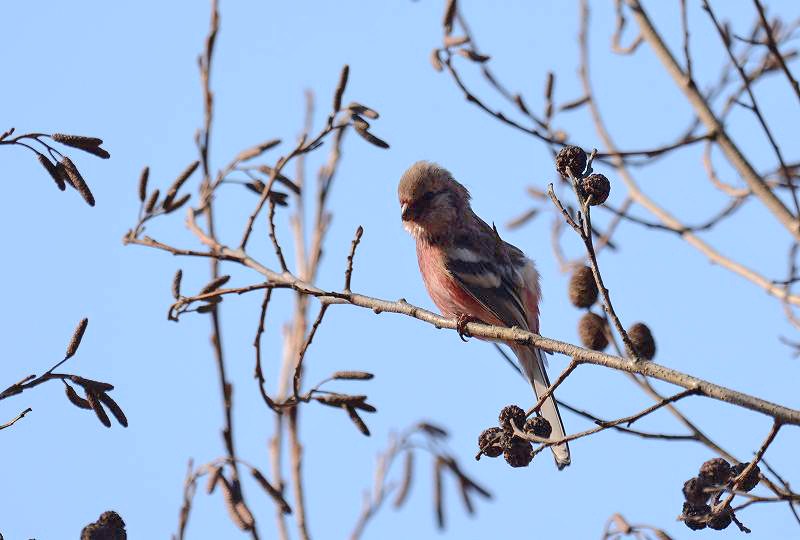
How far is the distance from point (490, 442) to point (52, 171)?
1516mm

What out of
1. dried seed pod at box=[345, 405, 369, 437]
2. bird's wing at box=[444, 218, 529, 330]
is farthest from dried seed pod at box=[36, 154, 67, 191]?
bird's wing at box=[444, 218, 529, 330]

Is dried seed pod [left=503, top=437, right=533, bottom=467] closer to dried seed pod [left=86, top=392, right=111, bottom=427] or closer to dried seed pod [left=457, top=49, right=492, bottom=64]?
dried seed pod [left=86, top=392, right=111, bottom=427]

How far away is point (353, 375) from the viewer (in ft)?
11.1

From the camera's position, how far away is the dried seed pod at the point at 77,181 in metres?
3.11

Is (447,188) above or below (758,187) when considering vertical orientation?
above

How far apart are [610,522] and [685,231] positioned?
1729 millimetres

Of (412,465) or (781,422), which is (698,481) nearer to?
(781,422)

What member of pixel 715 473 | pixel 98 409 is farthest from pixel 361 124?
pixel 715 473

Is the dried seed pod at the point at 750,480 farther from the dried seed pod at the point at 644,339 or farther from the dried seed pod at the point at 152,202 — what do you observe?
the dried seed pod at the point at 152,202

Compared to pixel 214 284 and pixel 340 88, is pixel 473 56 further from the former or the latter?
pixel 214 284

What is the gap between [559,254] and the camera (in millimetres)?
5078

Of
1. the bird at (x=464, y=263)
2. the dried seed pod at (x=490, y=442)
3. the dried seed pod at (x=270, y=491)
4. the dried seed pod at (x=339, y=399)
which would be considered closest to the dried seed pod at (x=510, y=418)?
the dried seed pod at (x=490, y=442)

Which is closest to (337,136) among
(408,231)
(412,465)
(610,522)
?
(408,231)

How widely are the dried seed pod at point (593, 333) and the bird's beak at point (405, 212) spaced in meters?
2.09
